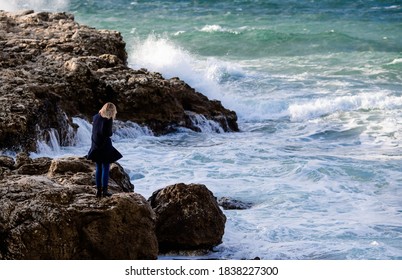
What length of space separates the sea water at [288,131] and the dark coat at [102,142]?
1714 mm

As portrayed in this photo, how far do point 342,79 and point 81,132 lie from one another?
9.74 m

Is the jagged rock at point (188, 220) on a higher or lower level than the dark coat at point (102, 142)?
lower

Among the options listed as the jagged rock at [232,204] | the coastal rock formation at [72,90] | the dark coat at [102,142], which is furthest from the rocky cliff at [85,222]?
the coastal rock formation at [72,90]

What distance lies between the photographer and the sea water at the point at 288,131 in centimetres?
1077

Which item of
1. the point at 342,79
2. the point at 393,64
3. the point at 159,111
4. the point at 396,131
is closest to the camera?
the point at 159,111

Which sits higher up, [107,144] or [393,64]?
[107,144]

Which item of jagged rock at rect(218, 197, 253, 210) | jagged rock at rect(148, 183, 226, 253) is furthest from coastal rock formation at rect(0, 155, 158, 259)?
jagged rock at rect(218, 197, 253, 210)

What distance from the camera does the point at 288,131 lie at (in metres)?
17.2

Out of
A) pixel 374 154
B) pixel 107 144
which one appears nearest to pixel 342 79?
pixel 374 154

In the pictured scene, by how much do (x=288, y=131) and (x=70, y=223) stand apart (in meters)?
9.41

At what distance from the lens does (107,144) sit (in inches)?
344

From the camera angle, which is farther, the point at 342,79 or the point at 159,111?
the point at 342,79

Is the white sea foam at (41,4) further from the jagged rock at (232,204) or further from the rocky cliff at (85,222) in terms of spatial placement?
the rocky cliff at (85,222)
